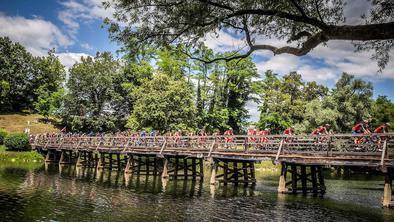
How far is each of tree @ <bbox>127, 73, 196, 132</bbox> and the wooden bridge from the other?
4984mm

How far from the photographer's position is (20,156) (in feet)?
150

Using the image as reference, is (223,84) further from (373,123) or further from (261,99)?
(373,123)

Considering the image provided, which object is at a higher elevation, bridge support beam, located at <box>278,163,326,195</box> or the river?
bridge support beam, located at <box>278,163,326,195</box>

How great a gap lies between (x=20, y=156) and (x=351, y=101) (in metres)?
43.4

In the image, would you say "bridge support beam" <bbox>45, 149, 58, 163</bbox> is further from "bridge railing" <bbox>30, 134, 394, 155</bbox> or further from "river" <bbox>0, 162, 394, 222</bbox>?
"river" <bbox>0, 162, 394, 222</bbox>

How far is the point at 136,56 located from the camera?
1327 cm

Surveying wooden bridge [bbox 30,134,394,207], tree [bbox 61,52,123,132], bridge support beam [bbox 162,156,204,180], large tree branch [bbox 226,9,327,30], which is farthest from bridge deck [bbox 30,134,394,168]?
tree [bbox 61,52,123,132]

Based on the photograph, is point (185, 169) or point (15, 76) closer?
point (185, 169)

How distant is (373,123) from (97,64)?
161 feet

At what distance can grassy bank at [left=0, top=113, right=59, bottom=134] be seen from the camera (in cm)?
6850

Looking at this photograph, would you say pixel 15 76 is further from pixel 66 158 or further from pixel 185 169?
pixel 185 169

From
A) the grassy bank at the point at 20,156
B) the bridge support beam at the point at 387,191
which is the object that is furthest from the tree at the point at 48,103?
the bridge support beam at the point at 387,191

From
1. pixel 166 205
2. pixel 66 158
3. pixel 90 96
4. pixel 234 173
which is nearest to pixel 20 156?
pixel 66 158

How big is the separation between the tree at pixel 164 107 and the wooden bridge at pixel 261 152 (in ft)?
16.4
